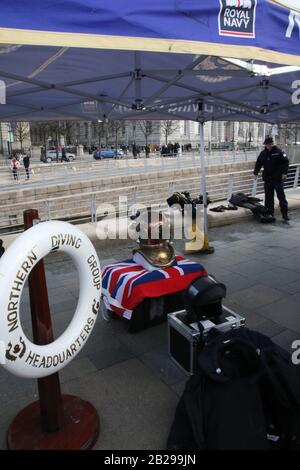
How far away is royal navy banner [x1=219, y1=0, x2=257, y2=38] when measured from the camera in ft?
7.17

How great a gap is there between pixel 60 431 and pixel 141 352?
120 cm

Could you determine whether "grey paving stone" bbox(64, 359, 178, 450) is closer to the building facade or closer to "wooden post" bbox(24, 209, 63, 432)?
"wooden post" bbox(24, 209, 63, 432)

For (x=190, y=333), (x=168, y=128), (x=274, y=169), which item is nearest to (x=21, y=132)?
(x=168, y=128)

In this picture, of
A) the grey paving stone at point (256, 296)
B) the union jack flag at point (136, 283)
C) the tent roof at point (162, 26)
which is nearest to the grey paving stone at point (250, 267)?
the grey paving stone at point (256, 296)

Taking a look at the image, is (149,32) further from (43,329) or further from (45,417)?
(45,417)

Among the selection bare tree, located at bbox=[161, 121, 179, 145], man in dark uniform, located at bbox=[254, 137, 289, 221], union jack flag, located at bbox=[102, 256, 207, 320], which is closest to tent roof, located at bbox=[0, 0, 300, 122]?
union jack flag, located at bbox=[102, 256, 207, 320]

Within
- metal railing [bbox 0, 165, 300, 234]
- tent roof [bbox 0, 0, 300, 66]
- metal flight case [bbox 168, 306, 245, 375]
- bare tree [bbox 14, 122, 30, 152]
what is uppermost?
bare tree [bbox 14, 122, 30, 152]

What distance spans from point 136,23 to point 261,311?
11.1 feet

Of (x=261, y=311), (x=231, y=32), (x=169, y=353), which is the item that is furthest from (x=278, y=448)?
(x=231, y=32)

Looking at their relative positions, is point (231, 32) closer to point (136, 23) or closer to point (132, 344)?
point (136, 23)

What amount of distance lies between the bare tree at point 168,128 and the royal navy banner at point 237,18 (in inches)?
2221

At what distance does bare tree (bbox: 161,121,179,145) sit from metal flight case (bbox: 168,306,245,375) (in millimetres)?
56214

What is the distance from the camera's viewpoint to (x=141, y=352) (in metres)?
3.57

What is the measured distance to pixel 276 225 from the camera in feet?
28.2
